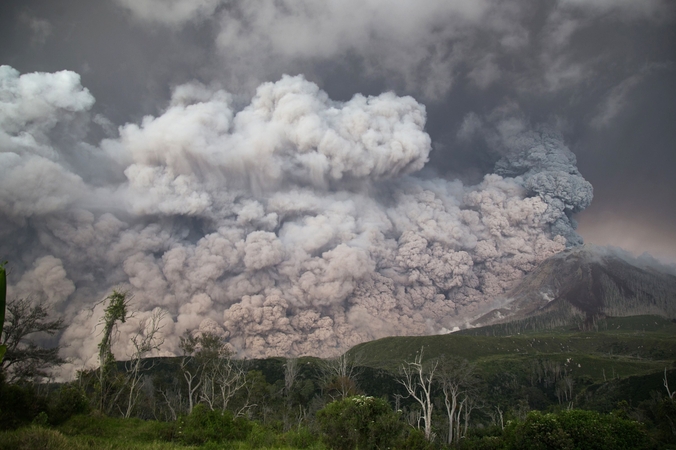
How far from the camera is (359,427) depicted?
20516mm

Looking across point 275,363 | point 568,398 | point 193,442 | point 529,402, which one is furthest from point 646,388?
point 193,442

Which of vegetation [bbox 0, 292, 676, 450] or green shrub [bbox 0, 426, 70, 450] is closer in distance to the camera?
green shrub [bbox 0, 426, 70, 450]

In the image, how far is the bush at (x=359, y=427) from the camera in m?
20.1

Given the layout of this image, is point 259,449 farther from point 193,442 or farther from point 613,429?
point 613,429

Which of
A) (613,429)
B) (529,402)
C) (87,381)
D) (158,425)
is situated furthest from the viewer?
(529,402)

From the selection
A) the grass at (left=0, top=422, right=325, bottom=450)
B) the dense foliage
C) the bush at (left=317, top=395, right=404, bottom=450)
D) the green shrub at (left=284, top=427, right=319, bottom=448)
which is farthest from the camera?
the bush at (left=317, top=395, right=404, bottom=450)

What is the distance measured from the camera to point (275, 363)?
140 m

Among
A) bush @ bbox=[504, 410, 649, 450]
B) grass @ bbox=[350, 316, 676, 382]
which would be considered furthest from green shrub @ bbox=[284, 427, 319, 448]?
grass @ bbox=[350, 316, 676, 382]

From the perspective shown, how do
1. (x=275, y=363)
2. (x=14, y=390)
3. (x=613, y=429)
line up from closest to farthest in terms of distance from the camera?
(x=14, y=390)
(x=613, y=429)
(x=275, y=363)

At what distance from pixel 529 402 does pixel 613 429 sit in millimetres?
Result: 94635

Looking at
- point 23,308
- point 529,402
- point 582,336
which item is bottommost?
point 529,402

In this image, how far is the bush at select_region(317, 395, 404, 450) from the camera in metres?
20.1

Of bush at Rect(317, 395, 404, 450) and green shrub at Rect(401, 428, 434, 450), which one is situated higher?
bush at Rect(317, 395, 404, 450)

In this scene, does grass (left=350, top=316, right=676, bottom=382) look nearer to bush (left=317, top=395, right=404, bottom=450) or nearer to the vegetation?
the vegetation
